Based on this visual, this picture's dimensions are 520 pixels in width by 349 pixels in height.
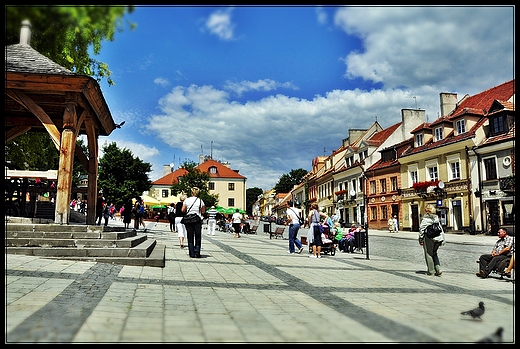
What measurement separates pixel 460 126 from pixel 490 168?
4841 millimetres

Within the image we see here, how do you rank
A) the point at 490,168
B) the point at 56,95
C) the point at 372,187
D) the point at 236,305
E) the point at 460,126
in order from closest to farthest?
the point at 236,305, the point at 56,95, the point at 490,168, the point at 460,126, the point at 372,187

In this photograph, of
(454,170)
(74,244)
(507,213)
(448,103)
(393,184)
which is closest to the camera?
(74,244)

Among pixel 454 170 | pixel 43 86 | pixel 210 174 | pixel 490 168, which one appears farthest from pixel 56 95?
pixel 210 174

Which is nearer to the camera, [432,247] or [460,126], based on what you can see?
[432,247]

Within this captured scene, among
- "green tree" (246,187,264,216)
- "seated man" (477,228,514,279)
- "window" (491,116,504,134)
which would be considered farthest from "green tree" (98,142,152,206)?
"green tree" (246,187,264,216)

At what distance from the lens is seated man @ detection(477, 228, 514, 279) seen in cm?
902

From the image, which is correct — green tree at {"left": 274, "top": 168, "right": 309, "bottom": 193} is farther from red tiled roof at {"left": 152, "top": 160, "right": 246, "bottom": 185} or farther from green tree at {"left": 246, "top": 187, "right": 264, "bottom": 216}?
green tree at {"left": 246, "top": 187, "right": 264, "bottom": 216}

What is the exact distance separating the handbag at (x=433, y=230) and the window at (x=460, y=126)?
25.6 meters

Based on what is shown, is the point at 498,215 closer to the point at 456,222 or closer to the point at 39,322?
the point at 456,222

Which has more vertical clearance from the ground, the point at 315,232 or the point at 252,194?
the point at 252,194

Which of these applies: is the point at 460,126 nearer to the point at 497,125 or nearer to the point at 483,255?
the point at 497,125

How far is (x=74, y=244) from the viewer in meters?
8.46

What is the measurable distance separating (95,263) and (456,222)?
30195 millimetres
